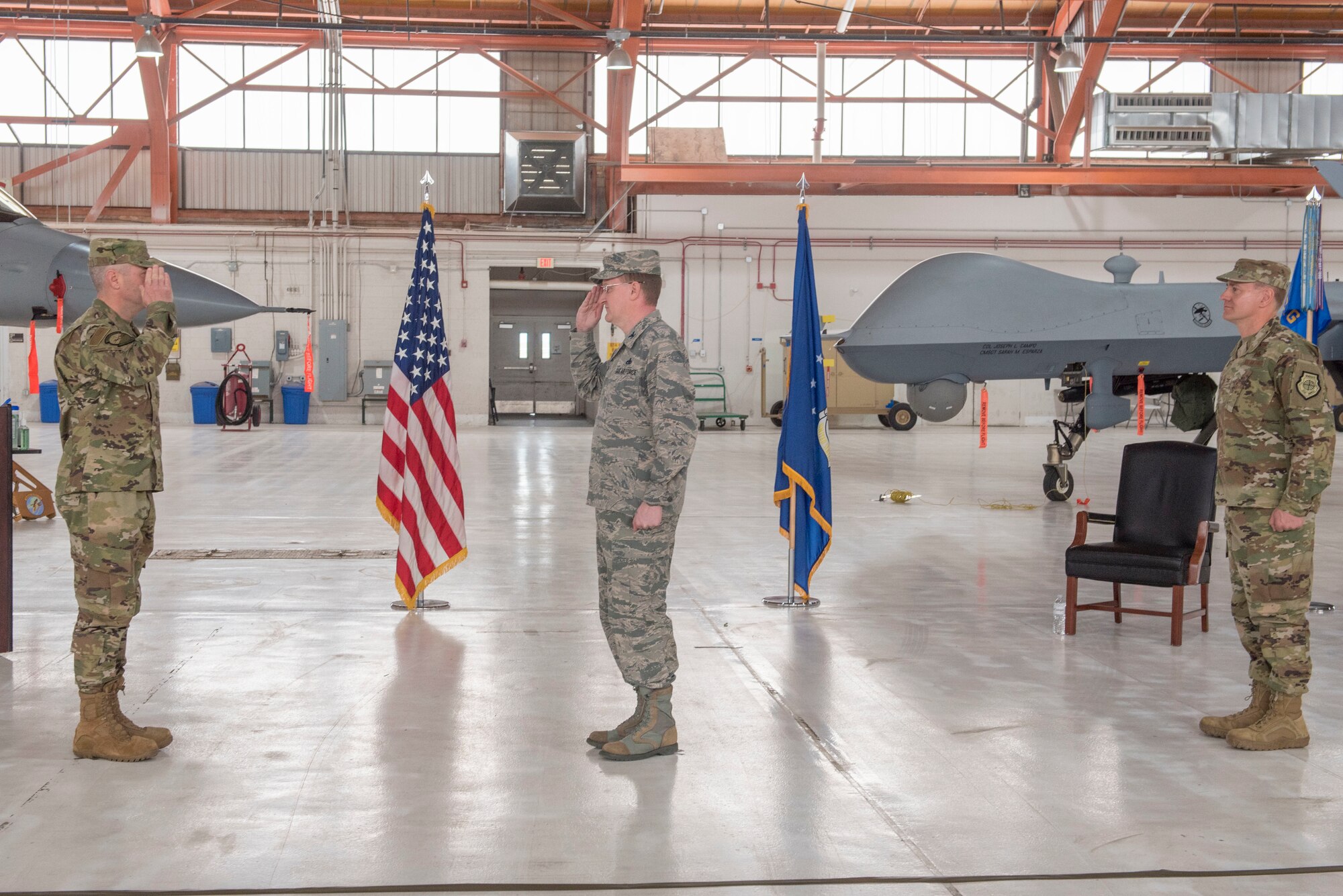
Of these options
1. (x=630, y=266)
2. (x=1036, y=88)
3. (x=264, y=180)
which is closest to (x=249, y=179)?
(x=264, y=180)

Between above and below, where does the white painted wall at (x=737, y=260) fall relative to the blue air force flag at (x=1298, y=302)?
above

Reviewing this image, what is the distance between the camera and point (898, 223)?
2509 centimetres

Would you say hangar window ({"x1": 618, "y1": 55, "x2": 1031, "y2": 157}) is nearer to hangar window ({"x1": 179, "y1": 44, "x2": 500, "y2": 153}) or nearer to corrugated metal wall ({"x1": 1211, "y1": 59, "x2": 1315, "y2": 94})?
hangar window ({"x1": 179, "y1": 44, "x2": 500, "y2": 153})

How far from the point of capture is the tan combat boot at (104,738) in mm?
3609

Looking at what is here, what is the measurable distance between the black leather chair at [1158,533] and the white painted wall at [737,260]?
A: 62.4 ft

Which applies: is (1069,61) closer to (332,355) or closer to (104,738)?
(332,355)

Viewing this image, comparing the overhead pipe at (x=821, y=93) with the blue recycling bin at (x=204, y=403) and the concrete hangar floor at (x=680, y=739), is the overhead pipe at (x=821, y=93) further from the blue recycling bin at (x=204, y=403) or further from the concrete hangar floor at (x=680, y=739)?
the concrete hangar floor at (x=680, y=739)

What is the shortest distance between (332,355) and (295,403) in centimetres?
127

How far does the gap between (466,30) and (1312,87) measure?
1854cm

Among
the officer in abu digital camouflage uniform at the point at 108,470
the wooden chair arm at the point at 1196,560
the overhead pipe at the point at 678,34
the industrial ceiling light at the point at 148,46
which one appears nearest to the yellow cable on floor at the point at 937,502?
the wooden chair arm at the point at 1196,560

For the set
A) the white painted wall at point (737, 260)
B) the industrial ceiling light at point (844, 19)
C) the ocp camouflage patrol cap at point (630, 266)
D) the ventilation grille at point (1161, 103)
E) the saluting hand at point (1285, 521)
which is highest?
the industrial ceiling light at point (844, 19)

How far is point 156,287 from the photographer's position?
3.68 meters

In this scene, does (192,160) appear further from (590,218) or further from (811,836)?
(811,836)

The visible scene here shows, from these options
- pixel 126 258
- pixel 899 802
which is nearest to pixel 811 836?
pixel 899 802
